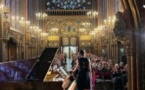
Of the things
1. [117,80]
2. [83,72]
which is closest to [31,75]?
[117,80]

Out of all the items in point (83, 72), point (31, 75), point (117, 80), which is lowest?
point (117, 80)

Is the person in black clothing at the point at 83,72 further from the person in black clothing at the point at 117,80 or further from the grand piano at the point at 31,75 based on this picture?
the person in black clothing at the point at 117,80

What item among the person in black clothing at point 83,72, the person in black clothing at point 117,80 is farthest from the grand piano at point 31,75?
the person in black clothing at point 117,80

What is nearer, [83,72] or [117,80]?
[83,72]

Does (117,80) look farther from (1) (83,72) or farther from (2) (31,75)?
(1) (83,72)

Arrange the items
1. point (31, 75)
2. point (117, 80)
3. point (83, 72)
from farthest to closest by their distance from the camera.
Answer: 1. point (117, 80)
2. point (31, 75)
3. point (83, 72)

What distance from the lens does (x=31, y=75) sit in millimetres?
13188

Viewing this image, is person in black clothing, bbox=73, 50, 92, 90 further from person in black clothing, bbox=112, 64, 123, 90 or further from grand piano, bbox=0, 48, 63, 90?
person in black clothing, bbox=112, 64, 123, 90

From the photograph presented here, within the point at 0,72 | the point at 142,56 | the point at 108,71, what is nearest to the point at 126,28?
the point at 142,56

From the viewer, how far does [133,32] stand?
722 centimetres

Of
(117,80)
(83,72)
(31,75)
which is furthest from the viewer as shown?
(117,80)

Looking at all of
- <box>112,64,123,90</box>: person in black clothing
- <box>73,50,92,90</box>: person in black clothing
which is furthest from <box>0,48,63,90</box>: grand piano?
<box>112,64,123,90</box>: person in black clothing

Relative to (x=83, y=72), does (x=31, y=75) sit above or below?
below

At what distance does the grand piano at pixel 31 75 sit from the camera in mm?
9477
